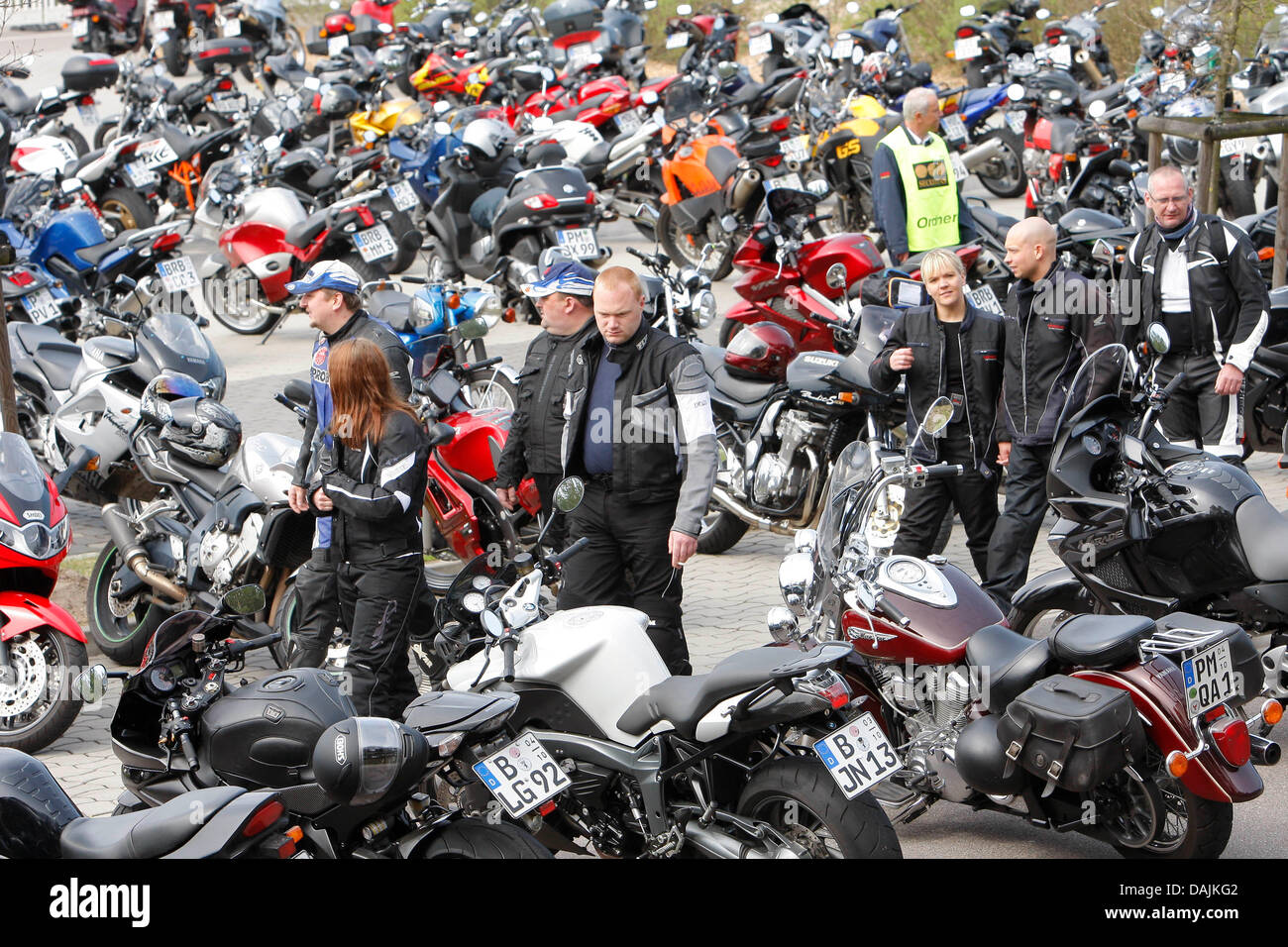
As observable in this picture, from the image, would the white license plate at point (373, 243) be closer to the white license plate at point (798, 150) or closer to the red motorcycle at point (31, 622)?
the white license plate at point (798, 150)

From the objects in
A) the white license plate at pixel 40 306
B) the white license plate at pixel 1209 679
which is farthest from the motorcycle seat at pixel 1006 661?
the white license plate at pixel 40 306

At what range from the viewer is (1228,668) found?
4742mm

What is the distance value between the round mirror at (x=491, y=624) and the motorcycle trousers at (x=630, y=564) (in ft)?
3.97

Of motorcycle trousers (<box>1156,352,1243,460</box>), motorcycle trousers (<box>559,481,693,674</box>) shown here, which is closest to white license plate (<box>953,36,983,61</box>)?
motorcycle trousers (<box>1156,352,1243,460</box>)

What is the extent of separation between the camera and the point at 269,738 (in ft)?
15.1

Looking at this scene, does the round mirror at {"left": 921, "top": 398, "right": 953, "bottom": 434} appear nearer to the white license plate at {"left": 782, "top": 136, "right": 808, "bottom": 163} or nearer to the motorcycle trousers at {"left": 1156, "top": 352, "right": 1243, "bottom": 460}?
the motorcycle trousers at {"left": 1156, "top": 352, "right": 1243, "bottom": 460}

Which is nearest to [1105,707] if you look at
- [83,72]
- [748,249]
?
[748,249]

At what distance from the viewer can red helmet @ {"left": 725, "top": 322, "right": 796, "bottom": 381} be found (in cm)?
A: 872

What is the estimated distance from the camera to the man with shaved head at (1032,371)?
6.78m

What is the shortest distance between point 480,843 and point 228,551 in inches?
129

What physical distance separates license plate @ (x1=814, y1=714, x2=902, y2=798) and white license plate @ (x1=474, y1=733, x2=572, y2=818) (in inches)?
29.7

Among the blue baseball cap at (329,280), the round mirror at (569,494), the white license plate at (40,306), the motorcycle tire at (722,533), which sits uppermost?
the blue baseball cap at (329,280)

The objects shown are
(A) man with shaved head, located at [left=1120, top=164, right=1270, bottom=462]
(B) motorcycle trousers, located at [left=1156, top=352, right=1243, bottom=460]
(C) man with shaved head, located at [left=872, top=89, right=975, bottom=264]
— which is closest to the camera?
(A) man with shaved head, located at [left=1120, top=164, right=1270, bottom=462]

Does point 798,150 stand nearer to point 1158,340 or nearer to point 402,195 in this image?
point 402,195
